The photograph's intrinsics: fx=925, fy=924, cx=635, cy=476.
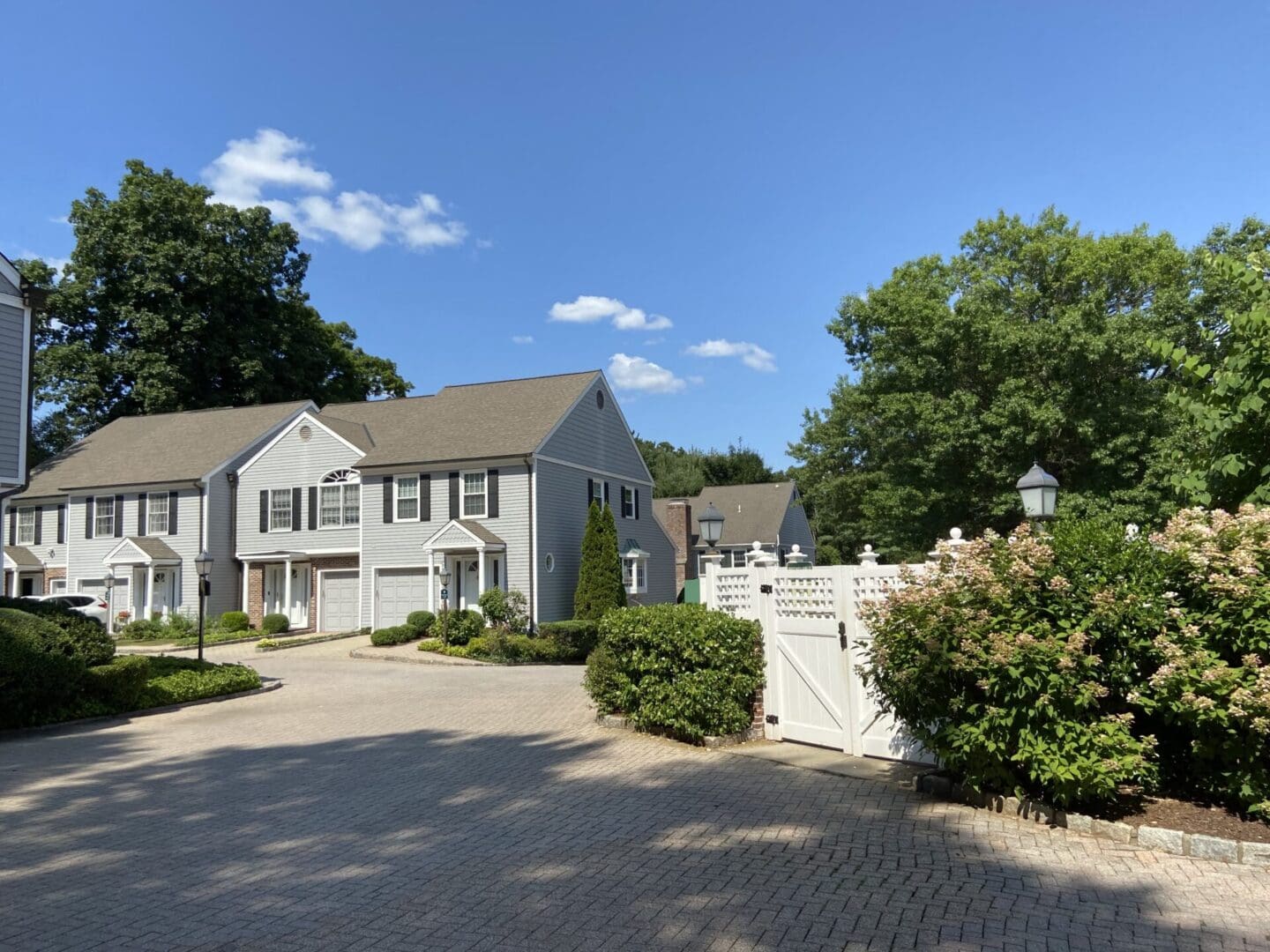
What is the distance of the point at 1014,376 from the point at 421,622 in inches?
688

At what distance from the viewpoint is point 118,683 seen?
13148 millimetres

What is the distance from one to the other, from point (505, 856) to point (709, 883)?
1.42m

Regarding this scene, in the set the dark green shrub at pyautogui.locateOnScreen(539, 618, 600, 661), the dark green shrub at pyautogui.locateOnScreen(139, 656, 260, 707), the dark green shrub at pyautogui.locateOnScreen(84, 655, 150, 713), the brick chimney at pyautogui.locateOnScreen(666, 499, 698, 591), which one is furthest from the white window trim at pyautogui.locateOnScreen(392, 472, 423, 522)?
the brick chimney at pyautogui.locateOnScreen(666, 499, 698, 591)

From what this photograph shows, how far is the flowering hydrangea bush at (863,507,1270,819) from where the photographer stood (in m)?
5.91

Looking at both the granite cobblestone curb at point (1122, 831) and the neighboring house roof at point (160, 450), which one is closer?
the granite cobblestone curb at point (1122, 831)

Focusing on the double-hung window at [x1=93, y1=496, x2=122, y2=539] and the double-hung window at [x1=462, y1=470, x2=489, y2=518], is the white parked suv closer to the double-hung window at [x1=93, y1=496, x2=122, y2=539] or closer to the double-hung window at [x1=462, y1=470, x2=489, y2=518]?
the double-hung window at [x1=93, y1=496, x2=122, y2=539]

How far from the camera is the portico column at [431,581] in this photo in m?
27.4

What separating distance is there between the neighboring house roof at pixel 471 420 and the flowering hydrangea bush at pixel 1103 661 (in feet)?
68.4

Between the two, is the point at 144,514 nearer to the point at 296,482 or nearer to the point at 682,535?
the point at 296,482

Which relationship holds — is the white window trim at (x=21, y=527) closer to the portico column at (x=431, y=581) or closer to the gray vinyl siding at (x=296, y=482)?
the gray vinyl siding at (x=296, y=482)

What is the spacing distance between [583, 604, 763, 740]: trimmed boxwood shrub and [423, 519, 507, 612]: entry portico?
1635 centimetres

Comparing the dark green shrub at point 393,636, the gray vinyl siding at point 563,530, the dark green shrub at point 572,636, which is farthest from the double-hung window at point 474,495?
the dark green shrub at point 572,636

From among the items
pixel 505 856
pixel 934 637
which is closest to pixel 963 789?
pixel 934 637

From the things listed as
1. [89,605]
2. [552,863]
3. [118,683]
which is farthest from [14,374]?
[552,863]
